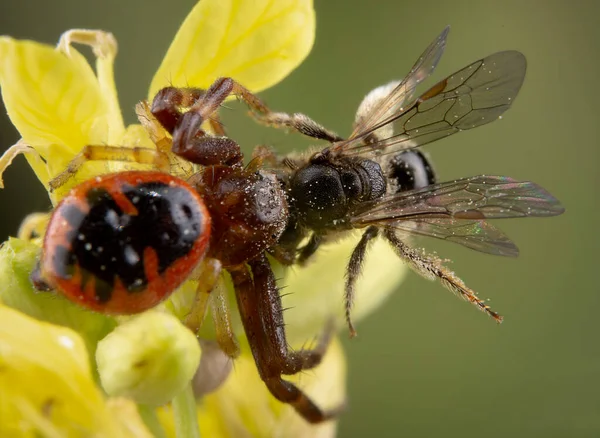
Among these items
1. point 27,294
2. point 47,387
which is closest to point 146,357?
point 47,387

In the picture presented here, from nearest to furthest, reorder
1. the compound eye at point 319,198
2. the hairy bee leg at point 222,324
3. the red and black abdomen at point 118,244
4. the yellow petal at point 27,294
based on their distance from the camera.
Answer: the red and black abdomen at point 118,244, the yellow petal at point 27,294, the hairy bee leg at point 222,324, the compound eye at point 319,198

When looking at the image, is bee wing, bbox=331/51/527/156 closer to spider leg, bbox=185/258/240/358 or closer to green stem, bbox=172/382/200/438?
spider leg, bbox=185/258/240/358

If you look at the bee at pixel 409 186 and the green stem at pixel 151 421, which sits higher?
the bee at pixel 409 186

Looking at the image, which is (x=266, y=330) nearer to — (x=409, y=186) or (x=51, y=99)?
(x=409, y=186)

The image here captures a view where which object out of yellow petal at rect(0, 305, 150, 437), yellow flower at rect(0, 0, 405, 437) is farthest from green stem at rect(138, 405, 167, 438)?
yellow petal at rect(0, 305, 150, 437)

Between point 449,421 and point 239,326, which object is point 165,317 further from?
point 449,421

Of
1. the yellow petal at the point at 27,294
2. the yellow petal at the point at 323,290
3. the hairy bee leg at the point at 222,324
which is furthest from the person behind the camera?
the yellow petal at the point at 323,290

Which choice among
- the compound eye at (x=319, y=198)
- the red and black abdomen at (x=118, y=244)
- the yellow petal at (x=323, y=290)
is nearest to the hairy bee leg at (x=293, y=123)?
the compound eye at (x=319, y=198)

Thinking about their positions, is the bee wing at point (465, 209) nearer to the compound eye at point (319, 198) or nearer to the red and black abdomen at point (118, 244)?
the compound eye at point (319, 198)
